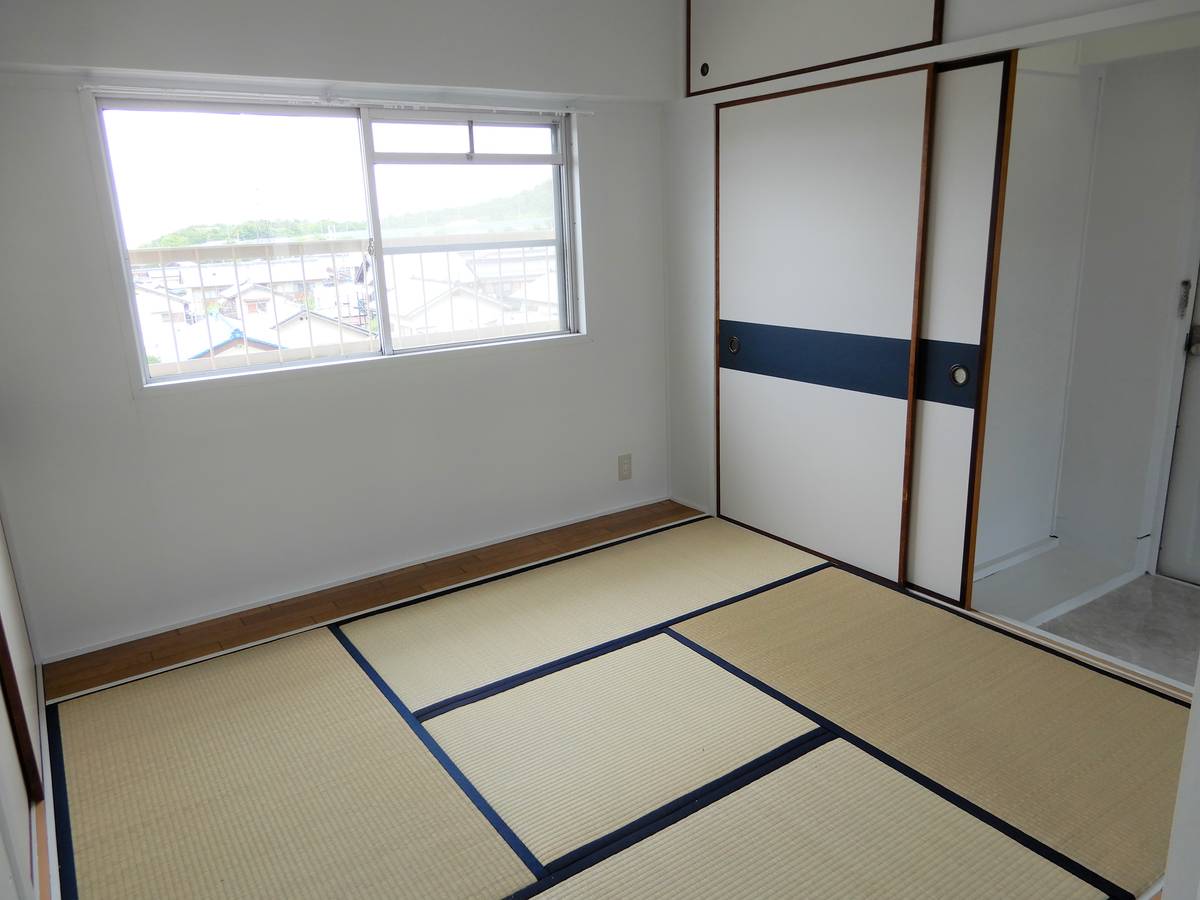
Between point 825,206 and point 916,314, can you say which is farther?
point 825,206

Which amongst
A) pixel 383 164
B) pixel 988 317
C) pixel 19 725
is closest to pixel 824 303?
pixel 988 317

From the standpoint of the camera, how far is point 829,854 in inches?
79.0

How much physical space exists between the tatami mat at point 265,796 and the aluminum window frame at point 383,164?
1226mm

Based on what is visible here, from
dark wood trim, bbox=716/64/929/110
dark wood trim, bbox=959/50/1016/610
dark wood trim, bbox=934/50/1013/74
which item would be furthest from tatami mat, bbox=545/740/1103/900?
dark wood trim, bbox=716/64/929/110

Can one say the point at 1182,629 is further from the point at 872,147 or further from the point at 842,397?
the point at 872,147

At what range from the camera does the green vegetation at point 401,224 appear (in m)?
3.17

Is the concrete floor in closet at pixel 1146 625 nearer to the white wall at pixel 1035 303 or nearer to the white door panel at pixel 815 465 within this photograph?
the white wall at pixel 1035 303

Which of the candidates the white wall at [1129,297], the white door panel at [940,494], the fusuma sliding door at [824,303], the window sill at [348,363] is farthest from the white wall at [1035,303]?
the window sill at [348,363]

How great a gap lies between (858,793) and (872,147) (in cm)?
241

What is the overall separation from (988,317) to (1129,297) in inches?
38.7

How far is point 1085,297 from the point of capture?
3.60 meters

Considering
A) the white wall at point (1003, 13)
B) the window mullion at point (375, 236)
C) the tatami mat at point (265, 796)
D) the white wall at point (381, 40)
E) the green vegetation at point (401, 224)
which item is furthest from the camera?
the window mullion at point (375, 236)

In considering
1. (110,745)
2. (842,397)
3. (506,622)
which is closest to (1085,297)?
(842,397)

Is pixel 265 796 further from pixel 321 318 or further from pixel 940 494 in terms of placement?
pixel 940 494
